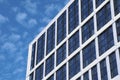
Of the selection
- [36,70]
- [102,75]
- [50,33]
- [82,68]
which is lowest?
[102,75]

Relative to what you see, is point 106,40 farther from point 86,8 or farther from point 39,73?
point 39,73

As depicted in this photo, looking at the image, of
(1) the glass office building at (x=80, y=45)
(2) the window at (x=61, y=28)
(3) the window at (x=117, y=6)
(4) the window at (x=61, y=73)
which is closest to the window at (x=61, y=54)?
(1) the glass office building at (x=80, y=45)

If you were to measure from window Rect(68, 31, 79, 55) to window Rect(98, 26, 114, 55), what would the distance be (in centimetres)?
947

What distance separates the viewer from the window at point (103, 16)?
7413 centimetres

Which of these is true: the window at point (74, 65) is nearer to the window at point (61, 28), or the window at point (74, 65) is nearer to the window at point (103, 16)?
the window at point (103, 16)

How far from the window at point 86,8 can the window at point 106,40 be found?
378 inches

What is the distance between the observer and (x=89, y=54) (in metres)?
76.1

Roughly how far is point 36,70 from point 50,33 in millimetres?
10758

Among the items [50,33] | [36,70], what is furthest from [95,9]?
[36,70]

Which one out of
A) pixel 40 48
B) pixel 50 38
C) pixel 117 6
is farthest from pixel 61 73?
pixel 117 6

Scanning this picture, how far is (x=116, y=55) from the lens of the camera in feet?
220

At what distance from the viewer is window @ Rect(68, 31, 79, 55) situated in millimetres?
82719

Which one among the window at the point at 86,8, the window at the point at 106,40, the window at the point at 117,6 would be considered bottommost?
the window at the point at 106,40

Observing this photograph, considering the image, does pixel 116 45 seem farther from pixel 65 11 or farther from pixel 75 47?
pixel 65 11
